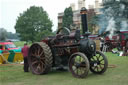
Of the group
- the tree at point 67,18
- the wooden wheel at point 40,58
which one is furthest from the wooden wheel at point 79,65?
the tree at point 67,18

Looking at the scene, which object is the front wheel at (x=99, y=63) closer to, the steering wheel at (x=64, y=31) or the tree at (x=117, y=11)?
the steering wheel at (x=64, y=31)

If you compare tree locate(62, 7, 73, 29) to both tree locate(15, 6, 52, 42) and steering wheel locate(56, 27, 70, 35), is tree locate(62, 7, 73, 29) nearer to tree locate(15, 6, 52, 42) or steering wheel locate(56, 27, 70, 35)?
tree locate(15, 6, 52, 42)

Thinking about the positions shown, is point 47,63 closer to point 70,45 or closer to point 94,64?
point 70,45

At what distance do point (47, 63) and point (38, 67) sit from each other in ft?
2.09

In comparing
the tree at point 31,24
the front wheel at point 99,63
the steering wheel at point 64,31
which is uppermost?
the tree at point 31,24

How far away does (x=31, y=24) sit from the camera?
1951 inches

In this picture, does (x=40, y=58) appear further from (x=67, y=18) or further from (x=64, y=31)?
(x=67, y=18)

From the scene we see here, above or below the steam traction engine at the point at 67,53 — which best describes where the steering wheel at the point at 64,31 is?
above

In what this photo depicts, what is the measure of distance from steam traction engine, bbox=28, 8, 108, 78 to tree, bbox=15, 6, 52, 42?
41.7m

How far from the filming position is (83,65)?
6727mm

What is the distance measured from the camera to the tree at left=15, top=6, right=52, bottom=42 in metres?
49.6

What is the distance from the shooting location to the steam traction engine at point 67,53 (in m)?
6.97

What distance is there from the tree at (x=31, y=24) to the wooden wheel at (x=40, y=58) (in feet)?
136

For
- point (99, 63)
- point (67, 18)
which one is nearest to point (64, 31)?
point (99, 63)
